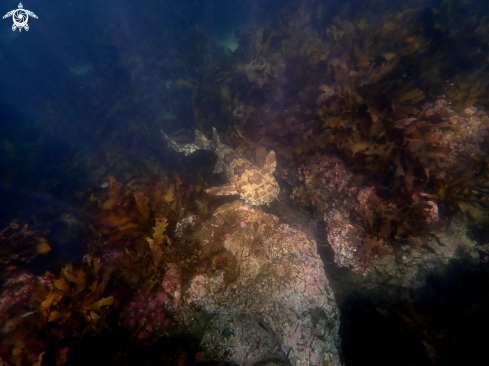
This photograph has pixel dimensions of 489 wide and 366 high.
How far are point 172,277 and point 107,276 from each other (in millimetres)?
1126

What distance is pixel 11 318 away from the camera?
11.9ft

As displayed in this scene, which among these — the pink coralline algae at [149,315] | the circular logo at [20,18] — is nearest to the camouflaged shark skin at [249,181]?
the pink coralline algae at [149,315]

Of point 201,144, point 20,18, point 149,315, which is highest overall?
point 20,18

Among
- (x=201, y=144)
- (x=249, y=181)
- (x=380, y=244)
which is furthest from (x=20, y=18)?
(x=380, y=244)

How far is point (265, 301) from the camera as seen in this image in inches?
155

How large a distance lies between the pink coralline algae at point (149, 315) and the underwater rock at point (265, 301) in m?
0.29

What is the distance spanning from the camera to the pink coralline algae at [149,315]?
361cm

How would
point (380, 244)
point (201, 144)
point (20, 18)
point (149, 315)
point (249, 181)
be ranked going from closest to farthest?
point (149, 315)
point (380, 244)
point (249, 181)
point (201, 144)
point (20, 18)

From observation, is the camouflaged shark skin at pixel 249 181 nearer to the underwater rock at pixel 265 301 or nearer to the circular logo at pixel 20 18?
the underwater rock at pixel 265 301

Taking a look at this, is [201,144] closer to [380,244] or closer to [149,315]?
[149,315]

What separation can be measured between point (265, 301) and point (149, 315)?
2114 mm

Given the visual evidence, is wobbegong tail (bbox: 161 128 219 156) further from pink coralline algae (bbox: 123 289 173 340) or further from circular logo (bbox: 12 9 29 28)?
circular logo (bbox: 12 9 29 28)

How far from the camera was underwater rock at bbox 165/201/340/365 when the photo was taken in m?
3.71

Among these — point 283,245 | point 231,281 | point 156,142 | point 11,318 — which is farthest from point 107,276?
point 156,142
